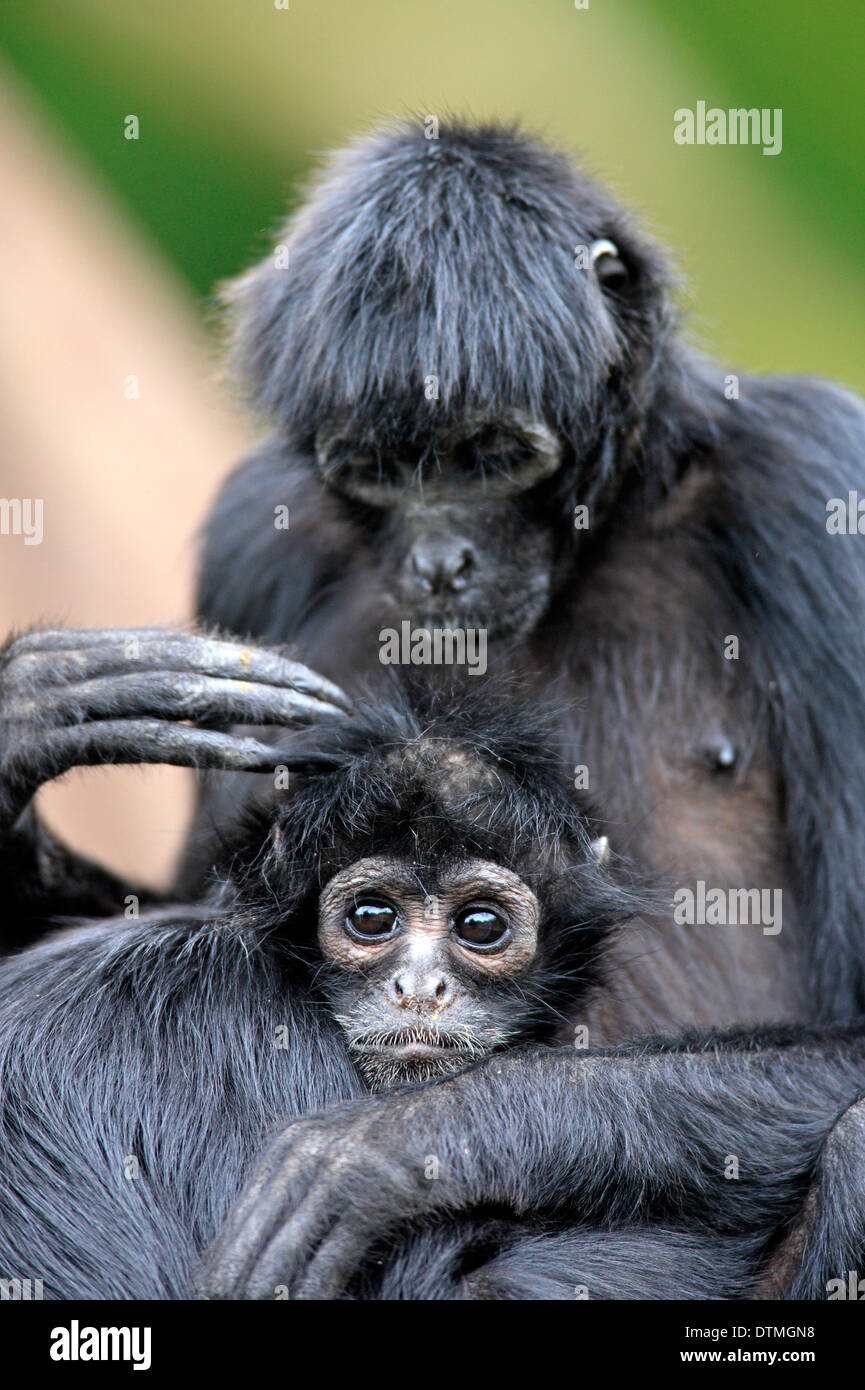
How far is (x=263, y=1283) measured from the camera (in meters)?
4.21

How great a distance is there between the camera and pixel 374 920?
5.26 metres

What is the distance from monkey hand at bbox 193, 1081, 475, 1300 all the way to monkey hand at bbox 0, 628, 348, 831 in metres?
A: 1.34

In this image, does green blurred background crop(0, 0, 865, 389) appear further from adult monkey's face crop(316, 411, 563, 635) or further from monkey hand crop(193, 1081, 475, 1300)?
monkey hand crop(193, 1081, 475, 1300)

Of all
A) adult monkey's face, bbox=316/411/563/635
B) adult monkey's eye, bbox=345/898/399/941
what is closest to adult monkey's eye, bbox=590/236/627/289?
adult monkey's face, bbox=316/411/563/635

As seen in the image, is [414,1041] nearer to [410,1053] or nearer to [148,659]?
[410,1053]

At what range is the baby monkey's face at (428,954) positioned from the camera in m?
5.14

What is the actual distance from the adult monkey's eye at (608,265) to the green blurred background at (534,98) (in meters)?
4.99

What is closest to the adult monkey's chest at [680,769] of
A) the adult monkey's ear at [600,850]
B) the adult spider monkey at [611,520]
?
the adult spider monkey at [611,520]

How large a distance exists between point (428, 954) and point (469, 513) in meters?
1.95

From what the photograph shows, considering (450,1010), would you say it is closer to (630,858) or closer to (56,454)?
(630,858)

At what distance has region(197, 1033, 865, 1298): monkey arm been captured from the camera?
433 centimetres

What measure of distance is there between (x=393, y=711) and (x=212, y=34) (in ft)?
32.0
